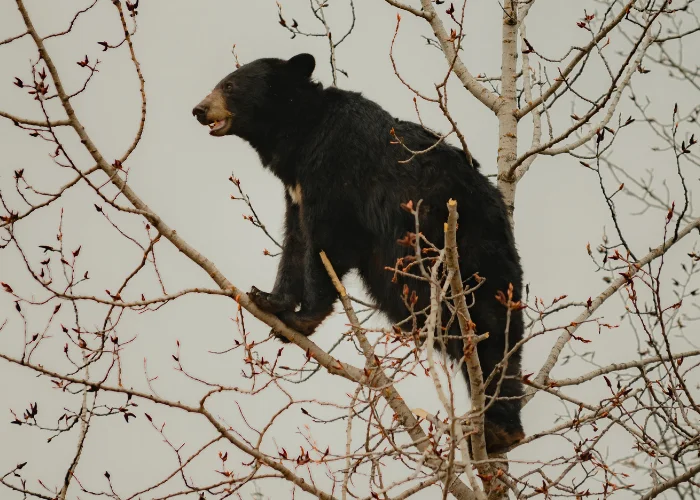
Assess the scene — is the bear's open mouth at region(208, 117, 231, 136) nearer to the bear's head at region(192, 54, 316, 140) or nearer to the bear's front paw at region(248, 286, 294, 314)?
the bear's head at region(192, 54, 316, 140)

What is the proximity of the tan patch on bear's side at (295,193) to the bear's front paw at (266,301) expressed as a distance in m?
1.03

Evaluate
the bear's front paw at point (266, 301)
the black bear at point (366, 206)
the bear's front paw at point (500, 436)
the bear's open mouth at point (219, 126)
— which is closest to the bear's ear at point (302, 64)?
the black bear at point (366, 206)

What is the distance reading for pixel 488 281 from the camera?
6.96 meters

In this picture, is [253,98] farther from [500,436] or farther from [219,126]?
[500,436]

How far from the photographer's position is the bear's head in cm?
820

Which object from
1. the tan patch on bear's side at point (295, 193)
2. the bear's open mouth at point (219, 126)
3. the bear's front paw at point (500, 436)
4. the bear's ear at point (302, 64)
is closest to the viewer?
the bear's front paw at point (500, 436)

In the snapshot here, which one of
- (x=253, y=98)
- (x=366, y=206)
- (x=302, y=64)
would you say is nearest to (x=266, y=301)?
(x=366, y=206)

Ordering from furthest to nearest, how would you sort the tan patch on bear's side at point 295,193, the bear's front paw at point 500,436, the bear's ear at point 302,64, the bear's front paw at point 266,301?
the bear's ear at point 302,64 < the tan patch on bear's side at point 295,193 < the bear's front paw at point 266,301 < the bear's front paw at point 500,436

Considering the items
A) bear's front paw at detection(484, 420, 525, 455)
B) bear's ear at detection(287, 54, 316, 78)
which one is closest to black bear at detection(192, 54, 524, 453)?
bear's front paw at detection(484, 420, 525, 455)

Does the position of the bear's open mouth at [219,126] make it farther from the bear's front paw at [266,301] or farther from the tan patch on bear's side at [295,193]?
the bear's front paw at [266,301]

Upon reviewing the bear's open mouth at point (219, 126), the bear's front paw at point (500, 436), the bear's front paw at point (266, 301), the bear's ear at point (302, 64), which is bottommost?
the bear's front paw at point (500, 436)

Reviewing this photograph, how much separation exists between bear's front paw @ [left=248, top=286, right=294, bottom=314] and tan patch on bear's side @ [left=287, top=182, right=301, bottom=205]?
3.39 feet

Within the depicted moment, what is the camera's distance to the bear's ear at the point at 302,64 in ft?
27.4

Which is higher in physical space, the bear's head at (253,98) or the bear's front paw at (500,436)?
the bear's head at (253,98)
